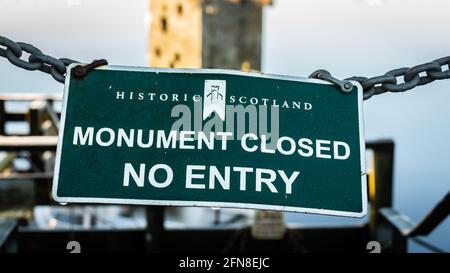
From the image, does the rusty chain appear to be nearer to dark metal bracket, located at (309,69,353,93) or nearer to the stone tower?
dark metal bracket, located at (309,69,353,93)

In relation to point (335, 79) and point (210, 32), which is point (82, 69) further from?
point (210, 32)

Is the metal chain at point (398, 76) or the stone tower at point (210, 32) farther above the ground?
the stone tower at point (210, 32)

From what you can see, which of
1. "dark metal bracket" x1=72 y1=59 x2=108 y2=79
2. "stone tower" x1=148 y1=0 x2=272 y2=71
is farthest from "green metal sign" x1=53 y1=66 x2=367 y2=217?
"stone tower" x1=148 y1=0 x2=272 y2=71

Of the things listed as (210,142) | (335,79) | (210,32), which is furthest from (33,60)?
(210,32)

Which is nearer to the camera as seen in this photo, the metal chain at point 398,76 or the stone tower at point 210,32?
the metal chain at point 398,76

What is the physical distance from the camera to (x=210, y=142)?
7.54 feet

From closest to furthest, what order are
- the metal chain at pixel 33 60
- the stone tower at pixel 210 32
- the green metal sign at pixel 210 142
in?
the green metal sign at pixel 210 142 < the metal chain at pixel 33 60 < the stone tower at pixel 210 32

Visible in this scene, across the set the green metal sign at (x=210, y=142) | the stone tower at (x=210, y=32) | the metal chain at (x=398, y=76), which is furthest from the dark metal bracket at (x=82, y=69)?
the stone tower at (x=210, y=32)

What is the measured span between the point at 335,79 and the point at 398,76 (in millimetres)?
262

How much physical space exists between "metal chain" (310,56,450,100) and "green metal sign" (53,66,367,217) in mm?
52

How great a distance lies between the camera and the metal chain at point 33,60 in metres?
2.36

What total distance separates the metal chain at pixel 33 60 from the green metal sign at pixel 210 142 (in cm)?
5

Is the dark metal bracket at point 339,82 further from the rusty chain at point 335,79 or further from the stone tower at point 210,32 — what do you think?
the stone tower at point 210,32

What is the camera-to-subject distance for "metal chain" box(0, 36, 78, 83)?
92.9 inches
